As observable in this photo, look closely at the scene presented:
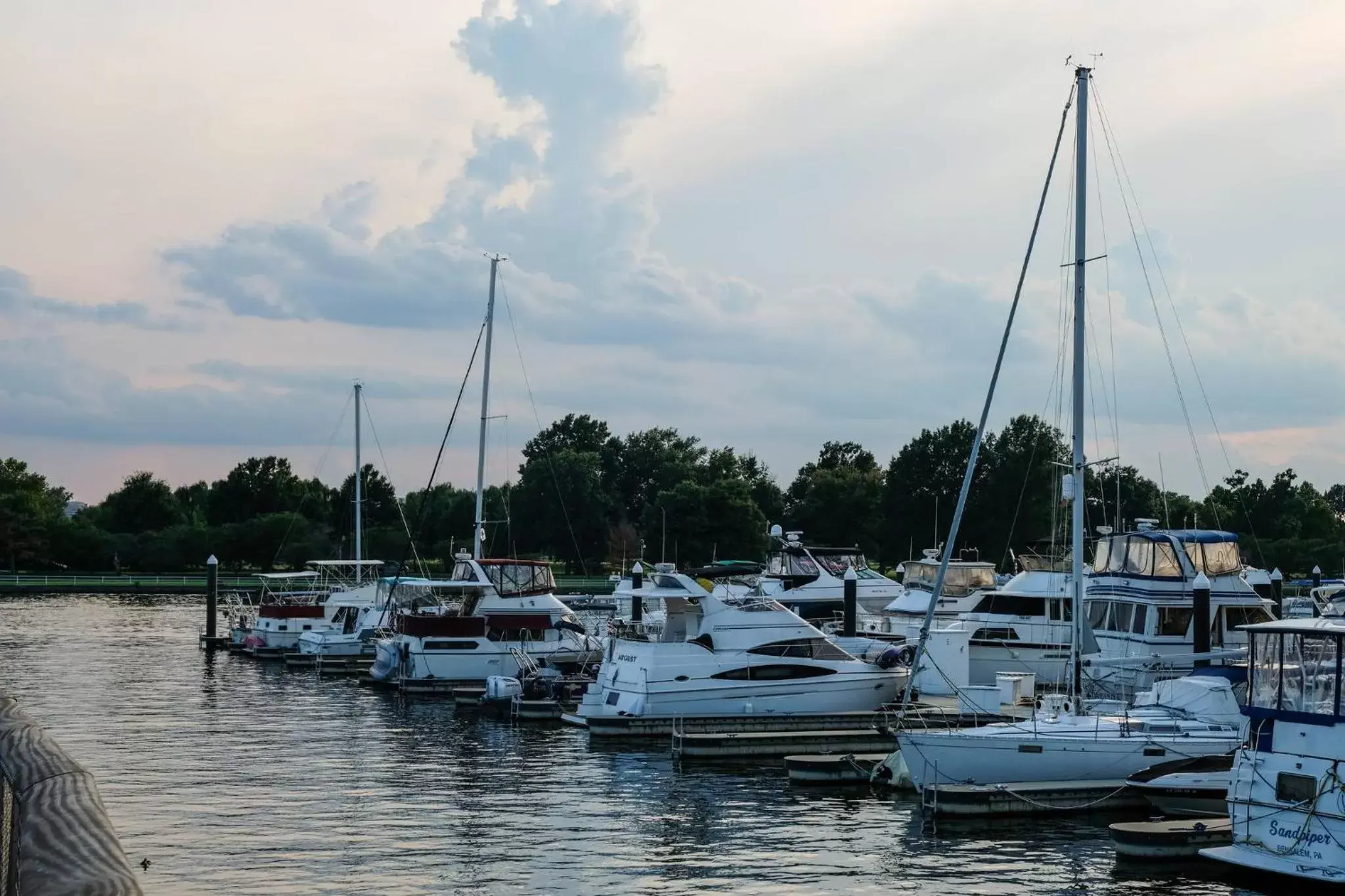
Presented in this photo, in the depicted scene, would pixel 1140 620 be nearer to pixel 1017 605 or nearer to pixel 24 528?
pixel 1017 605

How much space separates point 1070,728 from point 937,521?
3473 inches

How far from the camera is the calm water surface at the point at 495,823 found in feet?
71.3

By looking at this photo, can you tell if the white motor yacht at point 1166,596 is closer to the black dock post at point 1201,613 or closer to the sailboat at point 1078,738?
the black dock post at point 1201,613

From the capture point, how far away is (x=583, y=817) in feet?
87.6

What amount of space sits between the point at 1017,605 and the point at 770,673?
46.2ft

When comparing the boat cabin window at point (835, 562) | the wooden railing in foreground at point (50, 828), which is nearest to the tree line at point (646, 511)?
the boat cabin window at point (835, 562)

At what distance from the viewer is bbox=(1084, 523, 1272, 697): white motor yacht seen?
3909 cm

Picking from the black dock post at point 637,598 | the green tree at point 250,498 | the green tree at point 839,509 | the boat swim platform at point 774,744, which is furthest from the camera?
the green tree at point 250,498

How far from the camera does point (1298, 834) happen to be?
67.3 feet

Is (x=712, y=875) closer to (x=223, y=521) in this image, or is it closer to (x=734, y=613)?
(x=734, y=613)

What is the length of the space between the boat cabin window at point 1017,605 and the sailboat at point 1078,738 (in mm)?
17831

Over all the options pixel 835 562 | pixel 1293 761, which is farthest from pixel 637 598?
pixel 1293 761

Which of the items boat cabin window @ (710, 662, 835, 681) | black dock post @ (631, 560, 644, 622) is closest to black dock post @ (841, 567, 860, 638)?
black dock post @ (631, 560, 644, 622)

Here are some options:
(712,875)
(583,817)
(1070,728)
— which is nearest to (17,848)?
(712,875)
